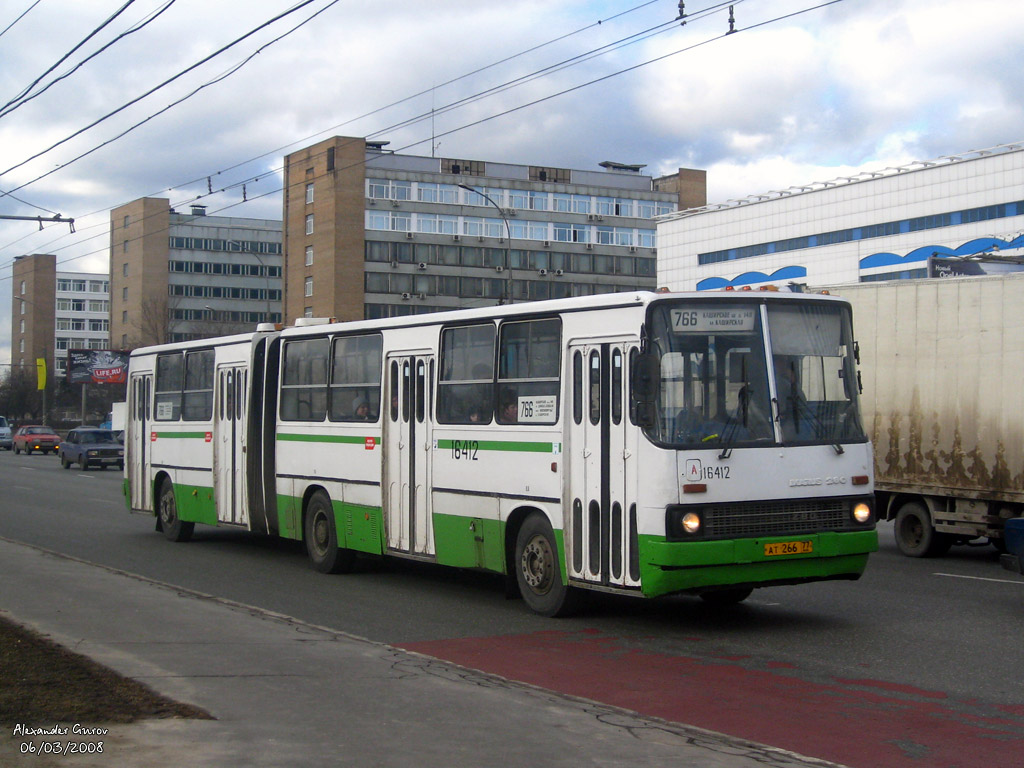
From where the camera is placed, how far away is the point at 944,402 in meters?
15.4

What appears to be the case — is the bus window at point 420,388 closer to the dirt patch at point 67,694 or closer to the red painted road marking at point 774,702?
the red painted road marking at point 774,702

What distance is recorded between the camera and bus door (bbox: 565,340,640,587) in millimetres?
10078

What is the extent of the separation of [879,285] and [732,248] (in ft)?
194

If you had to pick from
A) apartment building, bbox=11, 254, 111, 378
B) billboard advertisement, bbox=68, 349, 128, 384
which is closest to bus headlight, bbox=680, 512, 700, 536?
billboard advertisement, bbox=68, 349, 128, 384

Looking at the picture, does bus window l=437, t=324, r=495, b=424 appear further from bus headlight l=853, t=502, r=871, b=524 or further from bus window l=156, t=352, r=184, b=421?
bus window l=156, t=352, r=184, b=421

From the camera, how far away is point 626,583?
10031 millimetres

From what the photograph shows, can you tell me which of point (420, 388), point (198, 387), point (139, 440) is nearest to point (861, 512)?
point (420, 388)

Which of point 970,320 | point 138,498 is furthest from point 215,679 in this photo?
point 138,498

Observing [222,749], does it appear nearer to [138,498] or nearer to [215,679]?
[215,679]

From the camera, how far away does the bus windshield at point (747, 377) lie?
32.7ft

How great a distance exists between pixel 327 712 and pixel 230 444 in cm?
1032

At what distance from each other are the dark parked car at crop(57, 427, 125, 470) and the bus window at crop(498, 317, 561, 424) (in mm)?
37582

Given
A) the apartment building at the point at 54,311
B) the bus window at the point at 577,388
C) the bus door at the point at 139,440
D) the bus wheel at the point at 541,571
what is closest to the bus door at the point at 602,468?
the bus window at the point at 577,388

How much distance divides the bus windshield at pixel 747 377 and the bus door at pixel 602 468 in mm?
374
